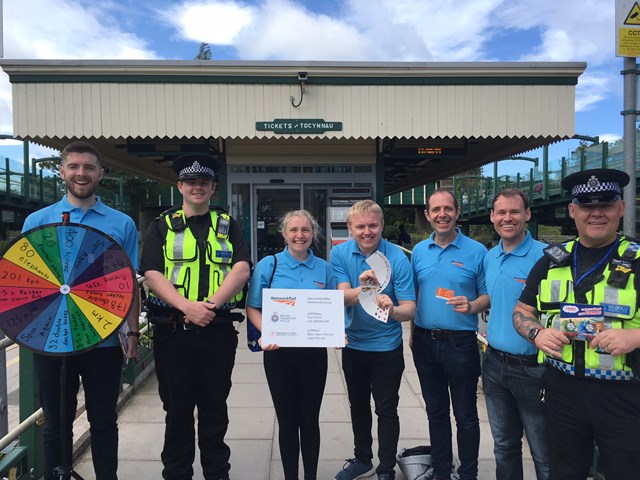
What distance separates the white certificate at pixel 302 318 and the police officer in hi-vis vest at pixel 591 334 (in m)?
1.03

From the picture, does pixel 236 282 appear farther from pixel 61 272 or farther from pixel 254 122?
pixel 254 122

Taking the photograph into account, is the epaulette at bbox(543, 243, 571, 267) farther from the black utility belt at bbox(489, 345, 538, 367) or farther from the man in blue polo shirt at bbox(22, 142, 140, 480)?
the man in blue polo shirt at bbox(22, 142, 140, 480)

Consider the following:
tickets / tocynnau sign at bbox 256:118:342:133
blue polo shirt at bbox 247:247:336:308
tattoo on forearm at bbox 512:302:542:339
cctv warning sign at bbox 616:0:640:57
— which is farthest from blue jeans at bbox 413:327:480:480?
tickets / tocynnau sign at bbox 256:118:342:133

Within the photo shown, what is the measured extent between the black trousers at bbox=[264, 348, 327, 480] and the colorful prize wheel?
950mm

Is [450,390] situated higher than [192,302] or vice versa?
[192,302]

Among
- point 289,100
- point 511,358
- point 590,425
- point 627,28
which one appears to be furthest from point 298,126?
point 590,425

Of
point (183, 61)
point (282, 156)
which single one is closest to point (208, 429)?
point (183, 61)

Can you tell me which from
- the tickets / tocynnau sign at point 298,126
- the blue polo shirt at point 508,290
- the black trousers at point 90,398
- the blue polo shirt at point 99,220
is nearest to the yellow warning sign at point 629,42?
the blue polo shirt at point 508,290

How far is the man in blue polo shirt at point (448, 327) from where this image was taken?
9.23ft

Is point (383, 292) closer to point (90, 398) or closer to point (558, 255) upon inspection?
point (558, 255)

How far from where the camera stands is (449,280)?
2842 mm

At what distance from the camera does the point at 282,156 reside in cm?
947

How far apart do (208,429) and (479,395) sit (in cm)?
319

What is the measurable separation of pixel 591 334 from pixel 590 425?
1.45ft
